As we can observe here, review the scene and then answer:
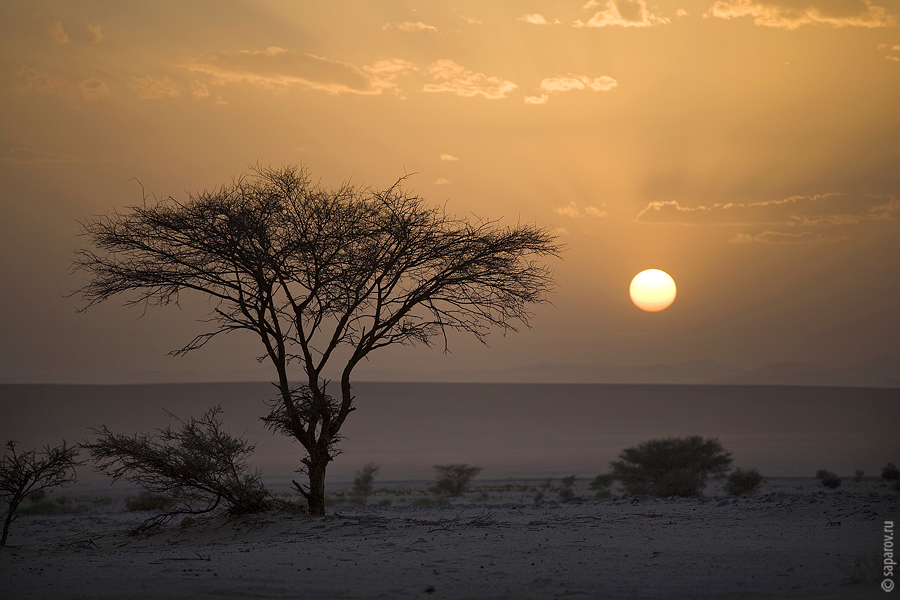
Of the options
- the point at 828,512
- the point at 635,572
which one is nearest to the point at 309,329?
the point at 635,572

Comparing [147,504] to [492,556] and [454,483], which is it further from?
[492,556]

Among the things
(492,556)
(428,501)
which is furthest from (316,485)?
(428,501)

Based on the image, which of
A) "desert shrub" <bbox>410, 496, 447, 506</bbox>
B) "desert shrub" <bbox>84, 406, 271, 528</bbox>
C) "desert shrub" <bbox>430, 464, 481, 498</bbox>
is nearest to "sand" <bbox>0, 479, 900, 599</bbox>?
"desert shrub" <bbox>84, 406, 271, 528</bbox>

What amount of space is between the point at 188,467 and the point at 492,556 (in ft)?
21.4

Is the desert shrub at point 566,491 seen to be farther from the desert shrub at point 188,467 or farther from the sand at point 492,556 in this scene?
the desert shrub at point 188,467

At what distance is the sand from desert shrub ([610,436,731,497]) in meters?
12.4

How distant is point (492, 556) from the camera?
942 centimetres

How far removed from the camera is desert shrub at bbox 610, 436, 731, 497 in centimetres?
2738

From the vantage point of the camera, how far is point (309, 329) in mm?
14516

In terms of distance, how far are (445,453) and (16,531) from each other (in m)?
41.0

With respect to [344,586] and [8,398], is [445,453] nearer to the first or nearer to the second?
[344,586]

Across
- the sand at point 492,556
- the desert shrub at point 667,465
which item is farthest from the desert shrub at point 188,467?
the desert shrub at point 667,465

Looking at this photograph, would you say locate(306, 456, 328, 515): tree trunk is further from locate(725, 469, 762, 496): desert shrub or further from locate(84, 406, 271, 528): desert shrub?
locate(725, 469, 762, 496): desert shrub

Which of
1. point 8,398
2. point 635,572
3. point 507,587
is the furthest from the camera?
point 8,398
